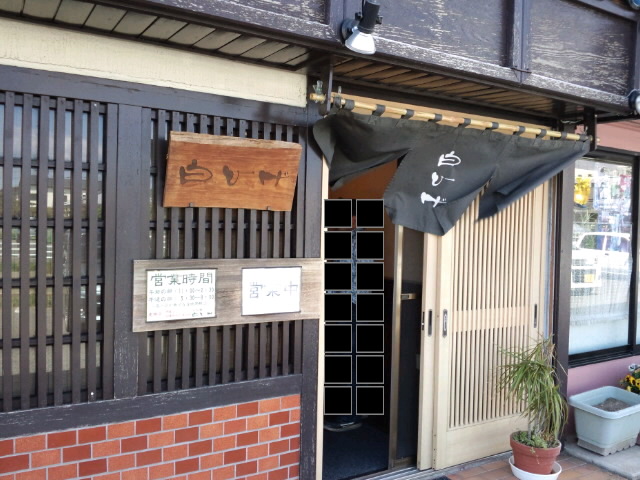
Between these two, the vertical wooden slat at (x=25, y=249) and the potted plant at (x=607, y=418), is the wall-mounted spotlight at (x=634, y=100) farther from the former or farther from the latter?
the vertical wooden slat at (x=25, y=249)

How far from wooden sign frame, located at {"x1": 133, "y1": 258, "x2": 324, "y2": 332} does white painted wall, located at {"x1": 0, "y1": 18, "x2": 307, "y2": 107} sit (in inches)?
43.1

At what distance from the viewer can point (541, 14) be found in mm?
4148

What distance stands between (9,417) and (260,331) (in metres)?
1.54

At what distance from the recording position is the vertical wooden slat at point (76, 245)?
3.16 m

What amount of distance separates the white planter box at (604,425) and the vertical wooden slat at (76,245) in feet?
15.3

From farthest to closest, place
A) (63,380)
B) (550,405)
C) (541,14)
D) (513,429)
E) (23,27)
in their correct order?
(513,429), (550,405), (541,14), (63,380), (23,27)

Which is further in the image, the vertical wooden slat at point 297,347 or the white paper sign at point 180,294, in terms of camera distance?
the vertical wooden slat at point 297,347

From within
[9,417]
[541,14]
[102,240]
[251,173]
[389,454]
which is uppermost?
[541,14]

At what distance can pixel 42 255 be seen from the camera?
308cm

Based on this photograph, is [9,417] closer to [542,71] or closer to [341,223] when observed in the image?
[341,223]

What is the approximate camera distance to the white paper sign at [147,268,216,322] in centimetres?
338

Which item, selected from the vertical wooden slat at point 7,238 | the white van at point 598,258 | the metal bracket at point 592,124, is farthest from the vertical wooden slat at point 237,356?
the white van at point 598,258

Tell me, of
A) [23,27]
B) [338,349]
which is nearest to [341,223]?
[338,349]

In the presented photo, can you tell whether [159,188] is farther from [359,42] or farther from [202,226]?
[359,42]
